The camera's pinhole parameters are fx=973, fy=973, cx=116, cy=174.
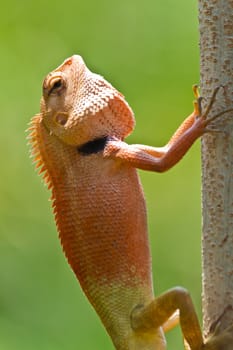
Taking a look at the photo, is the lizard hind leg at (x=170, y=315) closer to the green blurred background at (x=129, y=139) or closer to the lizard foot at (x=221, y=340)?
the lizard foot at (x=221, y=340)

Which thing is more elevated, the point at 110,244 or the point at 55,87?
the point at 55,87

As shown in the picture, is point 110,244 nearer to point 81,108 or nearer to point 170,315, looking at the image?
point 170,315

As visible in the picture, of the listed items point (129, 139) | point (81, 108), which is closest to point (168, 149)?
point (81, 108)

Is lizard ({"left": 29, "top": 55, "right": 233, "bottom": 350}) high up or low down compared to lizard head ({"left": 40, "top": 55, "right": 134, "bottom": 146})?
down

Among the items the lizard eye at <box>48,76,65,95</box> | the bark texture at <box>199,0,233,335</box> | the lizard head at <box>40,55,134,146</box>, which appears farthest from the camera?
the lizard eye at <box>48,76,65,95</box>

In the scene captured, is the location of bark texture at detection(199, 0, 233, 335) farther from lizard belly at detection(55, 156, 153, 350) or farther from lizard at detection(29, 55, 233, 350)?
lizard belly at detection(55, 156, 153, 350)

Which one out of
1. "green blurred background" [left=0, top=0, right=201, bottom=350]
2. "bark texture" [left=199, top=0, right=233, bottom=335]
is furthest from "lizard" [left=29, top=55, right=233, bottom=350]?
"green blurred background" [left=0, top=0, right=201, bottom=350]

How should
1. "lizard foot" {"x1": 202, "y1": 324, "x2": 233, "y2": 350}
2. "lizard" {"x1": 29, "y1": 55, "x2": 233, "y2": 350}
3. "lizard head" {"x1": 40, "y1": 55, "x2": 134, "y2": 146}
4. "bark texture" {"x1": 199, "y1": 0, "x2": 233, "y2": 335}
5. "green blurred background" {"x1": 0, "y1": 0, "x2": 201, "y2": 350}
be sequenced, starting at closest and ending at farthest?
"bark texture" {"x1": 199, "y1": 0, "x2": 233, "y2": 335}, "lizard foot" {"x1": 202, "y1": 324, "x2": 233, "y2": 350}, "lizard" {"x1": 29, "y1": 55, "x2": 233, "y2": 350}, "lizard head" {"x1": 40, "y1": 55, "x2": 134, "y2": 146}, "green blurred background" {"x1": 0, "y1": 0, "x2": 201, "y2": 350}
